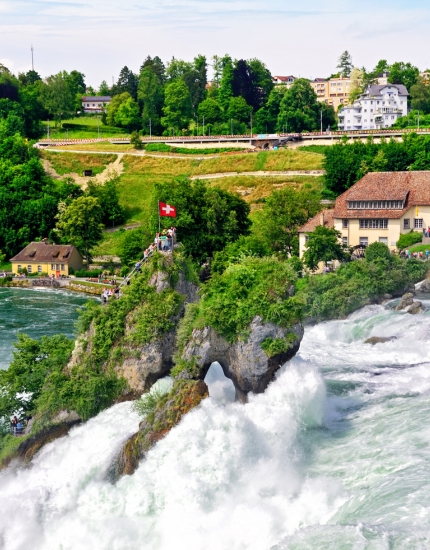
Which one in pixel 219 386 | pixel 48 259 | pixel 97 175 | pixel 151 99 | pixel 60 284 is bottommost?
pixel 60 284

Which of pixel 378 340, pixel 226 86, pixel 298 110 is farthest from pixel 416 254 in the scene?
pixel 226 86

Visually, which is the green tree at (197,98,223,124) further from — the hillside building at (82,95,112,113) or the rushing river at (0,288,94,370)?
the rushing river at (0,288,94,370)

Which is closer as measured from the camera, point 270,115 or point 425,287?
point 425,287

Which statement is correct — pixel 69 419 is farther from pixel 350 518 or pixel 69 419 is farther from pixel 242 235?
pixel 242 235

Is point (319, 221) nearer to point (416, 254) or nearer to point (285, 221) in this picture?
point (285, 221)

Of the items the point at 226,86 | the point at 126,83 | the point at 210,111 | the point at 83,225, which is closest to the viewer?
the point at 83,225

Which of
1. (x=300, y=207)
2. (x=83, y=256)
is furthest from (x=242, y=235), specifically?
(x=83, y=256)
